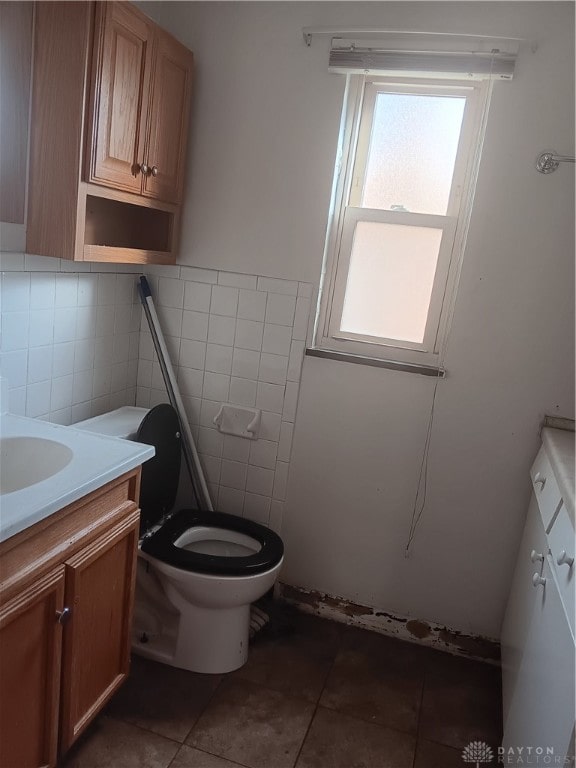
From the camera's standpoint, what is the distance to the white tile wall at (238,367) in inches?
82.7

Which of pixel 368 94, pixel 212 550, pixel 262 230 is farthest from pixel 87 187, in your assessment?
pixel 212 550

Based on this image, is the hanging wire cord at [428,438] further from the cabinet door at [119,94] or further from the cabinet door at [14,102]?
the cabinet door at [14,102]

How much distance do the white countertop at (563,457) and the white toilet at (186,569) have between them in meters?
0.91

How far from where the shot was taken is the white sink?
1.49 meters

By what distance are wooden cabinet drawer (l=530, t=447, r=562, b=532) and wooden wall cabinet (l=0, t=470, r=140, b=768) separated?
1.09 meters

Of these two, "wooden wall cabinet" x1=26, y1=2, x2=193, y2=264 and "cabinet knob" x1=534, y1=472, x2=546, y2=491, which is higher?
"wooden wall cabinet" x1=26, y1=2, x2=193, y2=264

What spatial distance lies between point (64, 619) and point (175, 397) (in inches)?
40.8

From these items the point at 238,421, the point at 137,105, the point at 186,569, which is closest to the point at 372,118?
the point at 137,105

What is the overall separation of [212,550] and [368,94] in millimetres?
1692

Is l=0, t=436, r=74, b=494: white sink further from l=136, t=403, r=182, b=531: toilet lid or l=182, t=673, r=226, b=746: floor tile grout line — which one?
l=182, t=673, r=226, b=746: floor tile grout line

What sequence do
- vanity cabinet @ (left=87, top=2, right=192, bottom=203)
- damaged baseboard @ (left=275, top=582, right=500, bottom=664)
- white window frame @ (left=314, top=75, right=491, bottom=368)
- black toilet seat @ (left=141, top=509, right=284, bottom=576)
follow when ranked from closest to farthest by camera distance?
vanity cabinet @ (left=87, top=2, right=192, bottom=203) < black toilet seat @ (left=141, top=509, right=284, bottom=576) < white window frame @ (left=314, top=75, right=491, bottom=368) < damaged baseboard @ (left=275, top=582, right=500, bottom=664)

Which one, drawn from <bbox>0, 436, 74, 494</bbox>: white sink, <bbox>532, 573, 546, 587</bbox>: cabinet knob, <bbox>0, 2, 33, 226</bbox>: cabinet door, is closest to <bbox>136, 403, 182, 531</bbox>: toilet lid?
<bbox>0, 436, 74, 494</bbox>: white sink

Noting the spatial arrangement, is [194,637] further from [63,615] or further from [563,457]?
[563,457]

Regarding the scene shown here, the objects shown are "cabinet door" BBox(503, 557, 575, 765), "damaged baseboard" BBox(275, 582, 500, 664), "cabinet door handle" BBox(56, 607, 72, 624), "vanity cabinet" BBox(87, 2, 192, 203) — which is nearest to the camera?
"cabinet door" BBox(503, 557, 575, 765)
